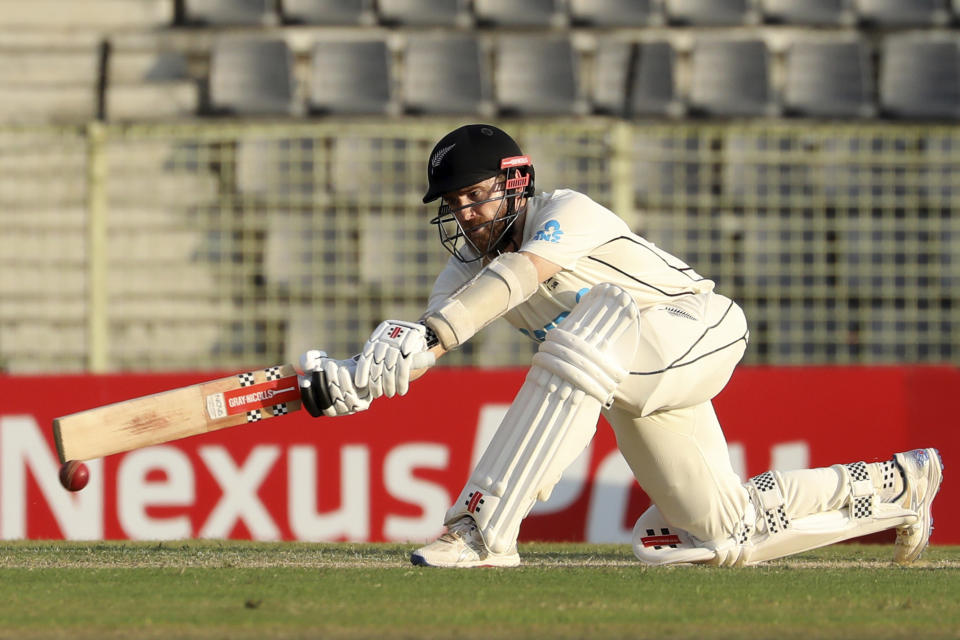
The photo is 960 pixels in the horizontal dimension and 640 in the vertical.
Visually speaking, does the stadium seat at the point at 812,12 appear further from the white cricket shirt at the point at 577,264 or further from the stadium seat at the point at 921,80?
the white cricket shirt at the point at 577,264

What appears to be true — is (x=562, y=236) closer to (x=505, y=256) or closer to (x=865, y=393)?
(x=505, y=256)

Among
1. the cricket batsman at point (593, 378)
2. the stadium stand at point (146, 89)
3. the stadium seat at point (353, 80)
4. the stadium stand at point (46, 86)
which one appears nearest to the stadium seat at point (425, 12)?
the stadium seat at point (353, 80)

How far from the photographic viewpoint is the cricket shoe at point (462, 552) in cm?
353

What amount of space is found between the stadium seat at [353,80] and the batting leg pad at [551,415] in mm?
5319

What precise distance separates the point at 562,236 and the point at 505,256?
6.5 inches

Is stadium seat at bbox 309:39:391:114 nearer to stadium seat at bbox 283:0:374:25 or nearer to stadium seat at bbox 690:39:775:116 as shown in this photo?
stadium seat at bbox 283:0:374:25

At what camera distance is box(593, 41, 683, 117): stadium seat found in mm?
8680

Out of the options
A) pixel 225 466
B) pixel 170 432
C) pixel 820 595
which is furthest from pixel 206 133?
pixel 820 595

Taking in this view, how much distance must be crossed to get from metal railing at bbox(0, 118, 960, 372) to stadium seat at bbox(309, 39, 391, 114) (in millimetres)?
1177

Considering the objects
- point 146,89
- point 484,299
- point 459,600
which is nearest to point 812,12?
point 146,89

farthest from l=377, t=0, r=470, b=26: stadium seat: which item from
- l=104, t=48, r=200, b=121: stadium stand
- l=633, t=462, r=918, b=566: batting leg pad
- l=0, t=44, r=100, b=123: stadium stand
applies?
l=633, t=462, r=918, b=566: batting leg pad

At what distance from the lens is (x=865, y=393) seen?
21.1 ft

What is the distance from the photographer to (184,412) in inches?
138

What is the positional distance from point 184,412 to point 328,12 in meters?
5.93
